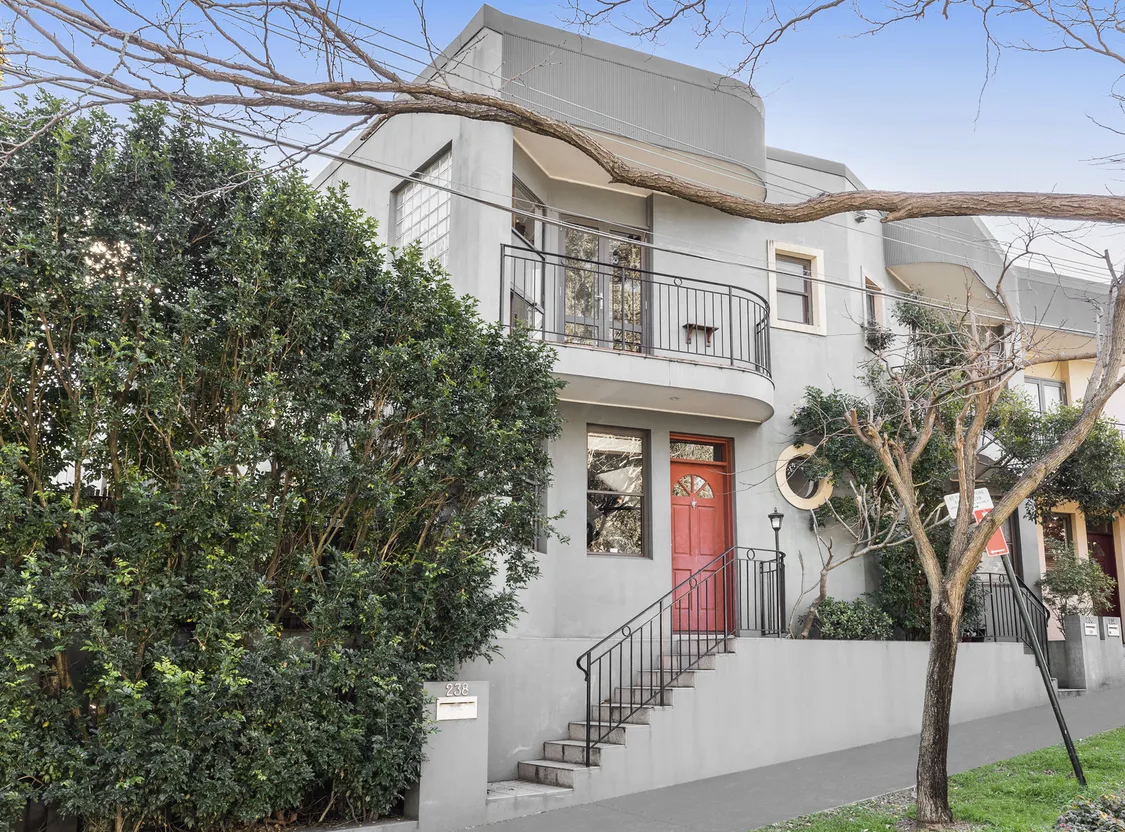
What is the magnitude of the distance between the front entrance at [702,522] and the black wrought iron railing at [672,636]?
0.14 feet

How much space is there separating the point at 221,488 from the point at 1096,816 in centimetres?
632

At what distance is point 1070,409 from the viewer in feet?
50.4

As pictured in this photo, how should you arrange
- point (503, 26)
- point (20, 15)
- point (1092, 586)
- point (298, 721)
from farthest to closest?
point (1092, 586) → point (503, 26) → point (298, 721) → point (20, 15)

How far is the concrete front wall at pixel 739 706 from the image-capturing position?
9.11 meters

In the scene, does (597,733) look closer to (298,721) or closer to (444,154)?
(298,721)

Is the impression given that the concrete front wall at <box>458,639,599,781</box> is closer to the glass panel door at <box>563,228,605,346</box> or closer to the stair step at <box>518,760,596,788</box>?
the stair step at <box>518,760,596,788</box>

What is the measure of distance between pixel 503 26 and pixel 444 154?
5.40 ft

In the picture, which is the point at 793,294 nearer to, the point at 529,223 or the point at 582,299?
the point at 582,299

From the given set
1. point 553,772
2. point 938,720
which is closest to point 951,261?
point 938,720

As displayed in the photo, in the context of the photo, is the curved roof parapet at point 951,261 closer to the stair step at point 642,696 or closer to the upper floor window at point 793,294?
the upper floor window at point 793,294

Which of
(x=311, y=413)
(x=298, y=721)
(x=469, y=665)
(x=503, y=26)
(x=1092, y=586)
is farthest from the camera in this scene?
(x=1092, y=586)

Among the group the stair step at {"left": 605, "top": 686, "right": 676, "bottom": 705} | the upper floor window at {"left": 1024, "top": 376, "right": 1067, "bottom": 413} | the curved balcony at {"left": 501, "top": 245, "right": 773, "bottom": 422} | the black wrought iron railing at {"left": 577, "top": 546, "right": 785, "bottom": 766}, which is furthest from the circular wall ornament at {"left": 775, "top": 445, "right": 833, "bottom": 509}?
the upper floor window at {"left": 1024, "top": 376, "right": 1067, "bottom": 413}

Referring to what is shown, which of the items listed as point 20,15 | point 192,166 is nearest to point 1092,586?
point 192,166

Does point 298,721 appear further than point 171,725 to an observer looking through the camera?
Yes
